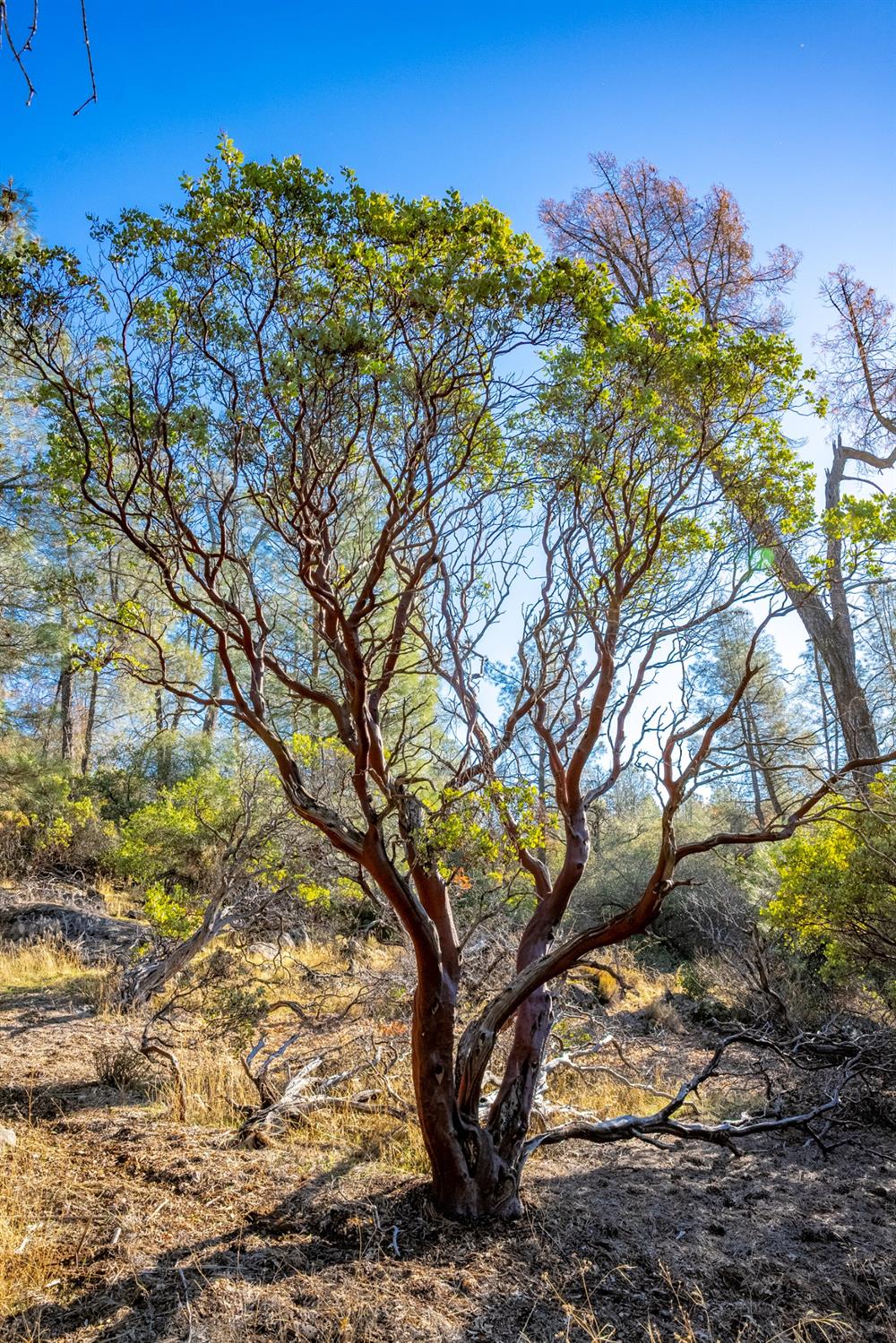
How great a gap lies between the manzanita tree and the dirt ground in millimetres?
445

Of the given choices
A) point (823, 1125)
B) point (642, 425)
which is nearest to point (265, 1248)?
point (823, 1125)

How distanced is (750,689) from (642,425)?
1833 centimetres

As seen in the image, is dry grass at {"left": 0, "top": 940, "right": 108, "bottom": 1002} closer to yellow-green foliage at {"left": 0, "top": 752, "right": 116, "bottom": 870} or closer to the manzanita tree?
yellow-green foliage at {"left": 0, "top": 752, "right": 116, "bottom": 870}

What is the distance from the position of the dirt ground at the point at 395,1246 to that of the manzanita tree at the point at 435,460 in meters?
0.45

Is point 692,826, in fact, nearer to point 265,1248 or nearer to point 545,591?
point 545,591

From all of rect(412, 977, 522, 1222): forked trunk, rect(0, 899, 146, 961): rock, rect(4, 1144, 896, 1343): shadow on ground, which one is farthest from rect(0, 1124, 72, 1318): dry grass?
rect(0, 899, 146, 961): rock

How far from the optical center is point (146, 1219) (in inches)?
134

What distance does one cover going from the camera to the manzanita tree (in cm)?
376

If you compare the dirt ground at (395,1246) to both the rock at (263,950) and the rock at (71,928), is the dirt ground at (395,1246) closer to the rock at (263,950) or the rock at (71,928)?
the rock at (71,928)

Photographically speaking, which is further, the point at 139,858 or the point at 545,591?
the point at 139,858

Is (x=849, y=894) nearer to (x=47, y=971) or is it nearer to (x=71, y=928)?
(x=47, y=971)

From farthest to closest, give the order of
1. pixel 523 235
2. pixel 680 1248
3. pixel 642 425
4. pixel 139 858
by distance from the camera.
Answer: pixel 139 858
pixel 642 425
pixel 523 235
pixel 680 1248

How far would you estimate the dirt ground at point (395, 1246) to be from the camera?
281 centimetres

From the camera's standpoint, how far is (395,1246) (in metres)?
3.31
